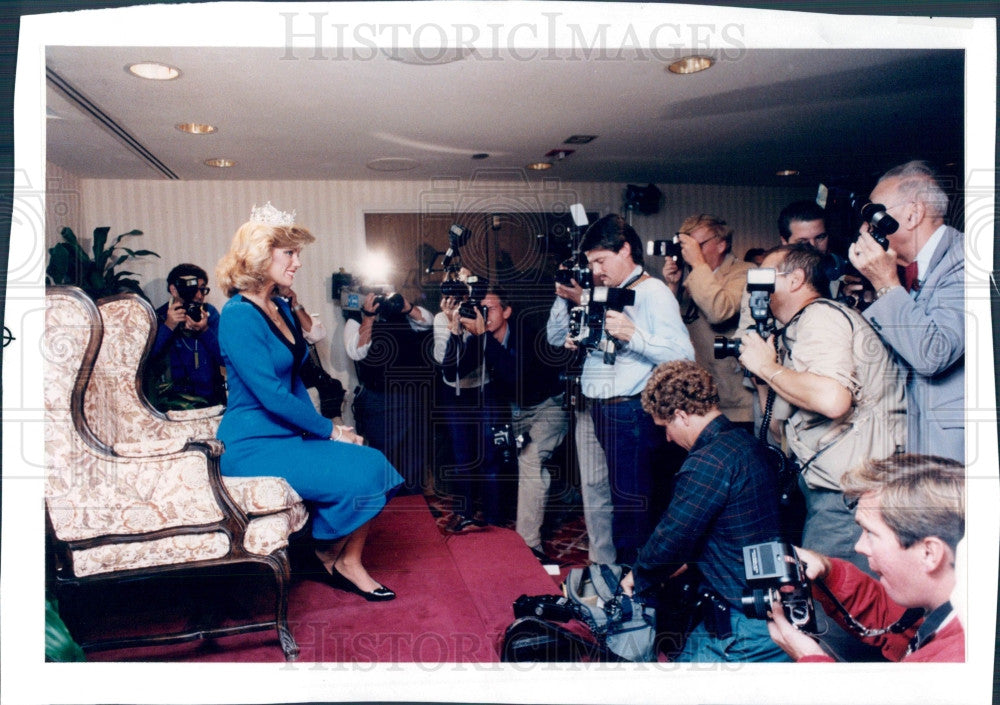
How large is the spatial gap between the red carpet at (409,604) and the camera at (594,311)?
2.73 feet

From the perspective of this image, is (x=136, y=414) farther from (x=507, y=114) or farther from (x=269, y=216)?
(x=507, y=114)

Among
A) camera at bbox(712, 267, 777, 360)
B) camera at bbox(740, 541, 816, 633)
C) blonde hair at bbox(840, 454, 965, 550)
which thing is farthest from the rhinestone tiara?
blonde hair at bbox(840, 454, 965, 550)

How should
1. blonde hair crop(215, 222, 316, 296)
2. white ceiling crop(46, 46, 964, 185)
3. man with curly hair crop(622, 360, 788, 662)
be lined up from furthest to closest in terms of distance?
1. blonde hair crop(215, 222, 316, 296)
2. white ceiling crop(46, 46, 964, 185)
3. man with curly hair crop(622, 360, 788, 662)

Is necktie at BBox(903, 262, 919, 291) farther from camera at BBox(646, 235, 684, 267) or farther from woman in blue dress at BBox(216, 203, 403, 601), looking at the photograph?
woman in blue dress at BBox(216, 203, 403, 601)

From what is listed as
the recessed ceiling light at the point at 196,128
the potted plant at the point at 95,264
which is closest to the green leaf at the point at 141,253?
the potted plant at the point at 95,264

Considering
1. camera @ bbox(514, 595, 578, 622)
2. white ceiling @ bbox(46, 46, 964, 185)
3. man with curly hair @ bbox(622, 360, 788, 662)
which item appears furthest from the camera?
camera @ bbox(514, 595, 578, 622)

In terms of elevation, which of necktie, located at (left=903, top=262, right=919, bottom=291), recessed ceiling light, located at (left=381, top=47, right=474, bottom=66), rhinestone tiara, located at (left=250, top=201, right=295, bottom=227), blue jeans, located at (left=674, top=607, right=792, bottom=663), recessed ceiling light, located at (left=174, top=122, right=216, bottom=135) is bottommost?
blue jeans, located at (left=674, top=607, right=792, bottom=663)

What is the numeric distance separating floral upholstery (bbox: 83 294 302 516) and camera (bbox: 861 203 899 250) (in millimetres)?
2359

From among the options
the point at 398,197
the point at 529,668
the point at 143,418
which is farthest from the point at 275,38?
the point at 529,668

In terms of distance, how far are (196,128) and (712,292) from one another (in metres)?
2.07

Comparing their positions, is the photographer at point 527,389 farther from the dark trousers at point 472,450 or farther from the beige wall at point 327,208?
the beige wall at point 327,208

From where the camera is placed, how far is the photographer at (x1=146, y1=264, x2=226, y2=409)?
A: 8.52 feet

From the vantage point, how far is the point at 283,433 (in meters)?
2.54

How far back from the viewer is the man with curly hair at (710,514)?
2230 mm
